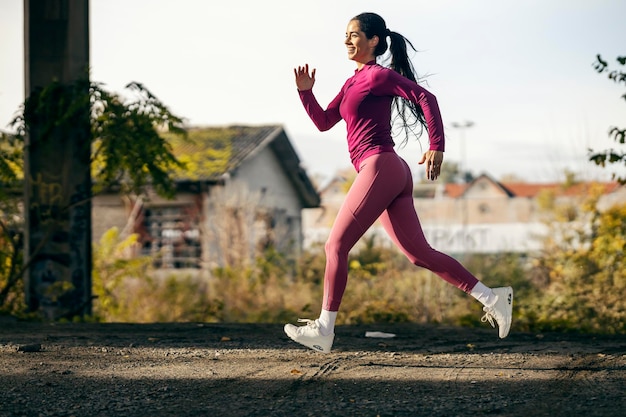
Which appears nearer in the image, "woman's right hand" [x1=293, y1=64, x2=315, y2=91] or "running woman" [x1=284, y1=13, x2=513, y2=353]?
"running woman" [x1=284, y1=13, x2=513, y2=353]

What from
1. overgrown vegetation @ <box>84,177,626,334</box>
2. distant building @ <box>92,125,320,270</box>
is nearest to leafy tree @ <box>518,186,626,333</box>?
overgrown vegetation @ <box>84,177,626,334</box>

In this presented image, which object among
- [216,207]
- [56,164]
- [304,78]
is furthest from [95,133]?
[216,207]

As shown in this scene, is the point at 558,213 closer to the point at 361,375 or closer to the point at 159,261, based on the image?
the point at 361,375

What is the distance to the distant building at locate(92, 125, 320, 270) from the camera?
21469 millimetres

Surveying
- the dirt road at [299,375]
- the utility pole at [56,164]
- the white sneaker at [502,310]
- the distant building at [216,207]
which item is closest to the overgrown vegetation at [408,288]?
the utility pole at [56,164]

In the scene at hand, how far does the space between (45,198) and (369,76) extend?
536 centimetres

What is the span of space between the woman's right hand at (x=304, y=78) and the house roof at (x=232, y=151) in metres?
17.1

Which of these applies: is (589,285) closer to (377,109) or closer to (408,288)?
(408,288)

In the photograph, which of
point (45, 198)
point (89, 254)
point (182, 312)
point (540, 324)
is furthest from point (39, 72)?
point (540, 324)

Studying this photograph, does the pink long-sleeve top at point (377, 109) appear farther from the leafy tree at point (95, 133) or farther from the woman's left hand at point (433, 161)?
the leafy tree at point (95, 133)

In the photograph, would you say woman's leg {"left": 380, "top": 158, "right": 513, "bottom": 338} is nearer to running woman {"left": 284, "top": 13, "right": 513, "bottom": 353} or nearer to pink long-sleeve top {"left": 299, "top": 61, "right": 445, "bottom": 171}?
running woman {"left": 284, "top": 13, "right": 513, "bottom": 353}

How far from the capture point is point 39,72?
9.48 meters

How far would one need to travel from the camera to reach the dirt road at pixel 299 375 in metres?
3.95

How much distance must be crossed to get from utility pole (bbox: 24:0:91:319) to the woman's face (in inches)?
182
